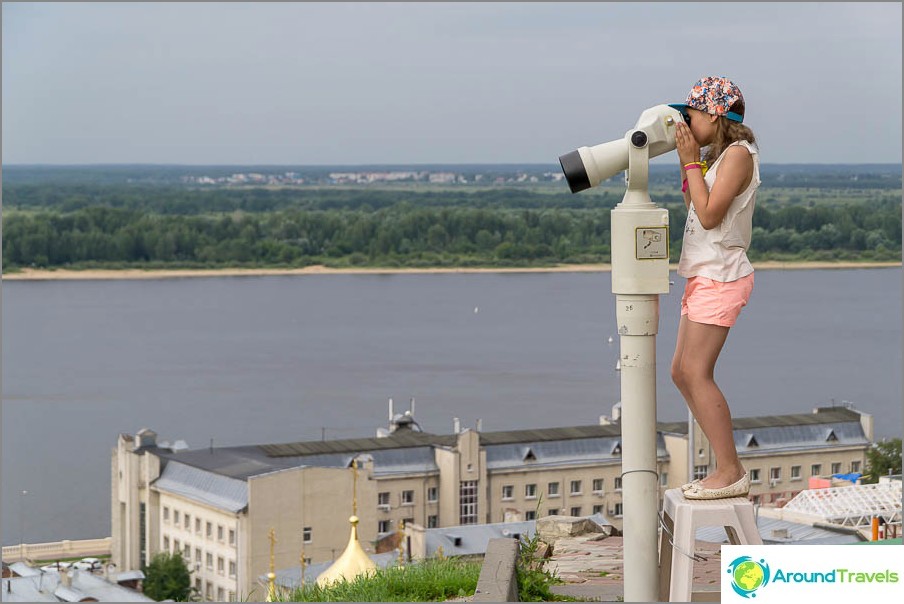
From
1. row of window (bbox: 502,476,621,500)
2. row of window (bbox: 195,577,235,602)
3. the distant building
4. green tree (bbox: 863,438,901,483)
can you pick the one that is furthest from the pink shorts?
row of window (bbox: 502,476,621,500)

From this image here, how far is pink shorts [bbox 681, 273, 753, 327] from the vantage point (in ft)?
7.79

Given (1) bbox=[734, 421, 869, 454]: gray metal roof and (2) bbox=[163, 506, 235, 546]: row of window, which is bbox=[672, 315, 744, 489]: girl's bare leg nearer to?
(2) bbox=[163, 506, 235, 546]: row of window

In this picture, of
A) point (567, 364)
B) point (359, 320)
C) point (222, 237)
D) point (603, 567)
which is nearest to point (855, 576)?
point (603, 567)

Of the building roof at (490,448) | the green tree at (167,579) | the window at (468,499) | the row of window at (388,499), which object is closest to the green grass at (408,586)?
the green tree at (167,579)

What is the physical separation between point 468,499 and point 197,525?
4845mm

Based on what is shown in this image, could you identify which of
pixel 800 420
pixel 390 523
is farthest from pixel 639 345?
pixel 800 420

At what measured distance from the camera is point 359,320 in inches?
2063

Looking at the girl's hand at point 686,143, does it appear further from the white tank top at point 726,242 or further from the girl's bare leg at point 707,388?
the girl's bare leg at point 707,388

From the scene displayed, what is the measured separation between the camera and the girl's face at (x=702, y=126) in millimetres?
2408

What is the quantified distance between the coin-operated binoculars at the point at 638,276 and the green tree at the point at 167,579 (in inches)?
853

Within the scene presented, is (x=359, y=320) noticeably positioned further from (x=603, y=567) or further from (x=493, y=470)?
(x=603, y=567)

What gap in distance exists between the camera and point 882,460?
1040 inches

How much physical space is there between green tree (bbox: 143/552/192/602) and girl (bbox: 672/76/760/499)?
21.7m

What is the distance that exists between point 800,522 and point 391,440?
42.0 ft
